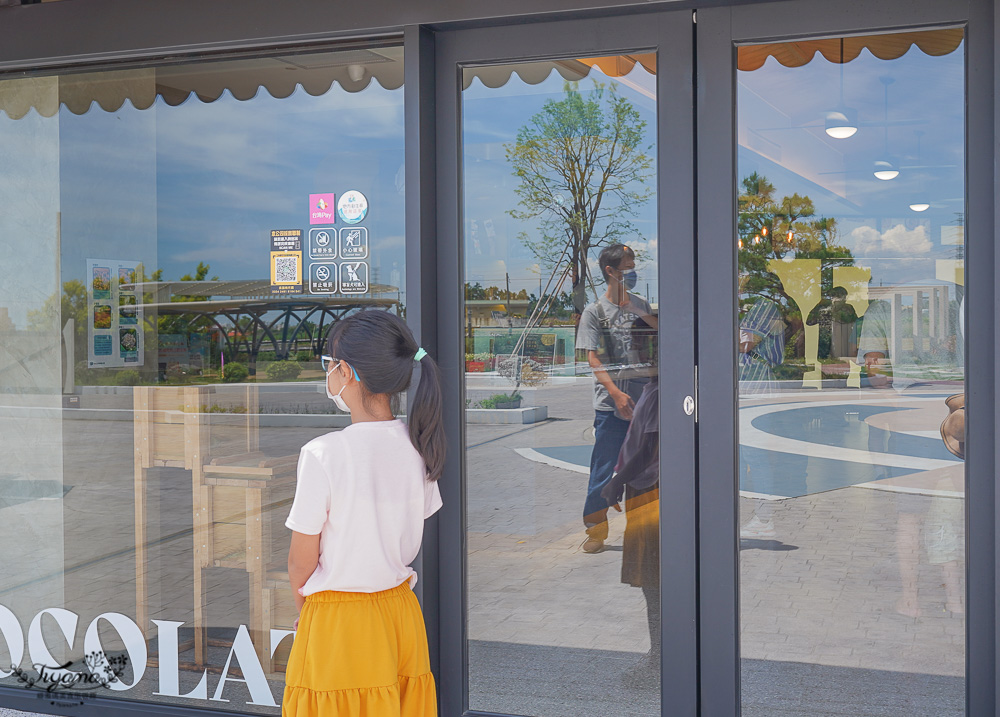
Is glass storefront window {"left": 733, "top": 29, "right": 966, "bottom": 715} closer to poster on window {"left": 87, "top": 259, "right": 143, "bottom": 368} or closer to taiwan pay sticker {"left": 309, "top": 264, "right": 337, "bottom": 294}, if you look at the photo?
taiwan pay sticker {"left": 309, "top": 264, "right": 337, "bottom": 294}

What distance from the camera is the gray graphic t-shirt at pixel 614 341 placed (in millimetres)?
3090

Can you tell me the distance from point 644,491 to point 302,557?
1.42 metres

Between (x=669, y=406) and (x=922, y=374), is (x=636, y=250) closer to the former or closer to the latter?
(x=669, y=406)

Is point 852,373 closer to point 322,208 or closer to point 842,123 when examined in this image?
point 842,123

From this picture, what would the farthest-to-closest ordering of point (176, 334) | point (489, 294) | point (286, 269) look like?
1. point (176, 334)
2. point (286, 269)
3. point (489, 294)

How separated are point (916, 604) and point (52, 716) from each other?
10.4ft

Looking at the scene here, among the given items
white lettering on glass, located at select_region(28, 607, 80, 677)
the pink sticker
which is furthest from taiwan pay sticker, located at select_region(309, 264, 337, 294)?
white lettering on glass, located at select_region(28, 607, 80, 677)

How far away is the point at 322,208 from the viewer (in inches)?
134

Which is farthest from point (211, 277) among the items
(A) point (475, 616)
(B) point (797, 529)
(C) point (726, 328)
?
(B) point (797, 529)

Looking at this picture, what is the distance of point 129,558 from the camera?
3.71m

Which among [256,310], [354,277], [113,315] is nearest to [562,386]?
[354,277]

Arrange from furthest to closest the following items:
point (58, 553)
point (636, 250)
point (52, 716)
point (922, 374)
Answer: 1. point (58, 553)
2. point (52, 716)
3. point (636, 250)
4. point (922, 374)

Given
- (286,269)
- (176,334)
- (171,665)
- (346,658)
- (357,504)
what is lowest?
(171,665)

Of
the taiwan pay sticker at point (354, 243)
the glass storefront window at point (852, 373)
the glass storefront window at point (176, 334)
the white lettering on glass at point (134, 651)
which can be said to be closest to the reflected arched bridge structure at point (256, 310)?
the glass storefront window at point (176, 334)
